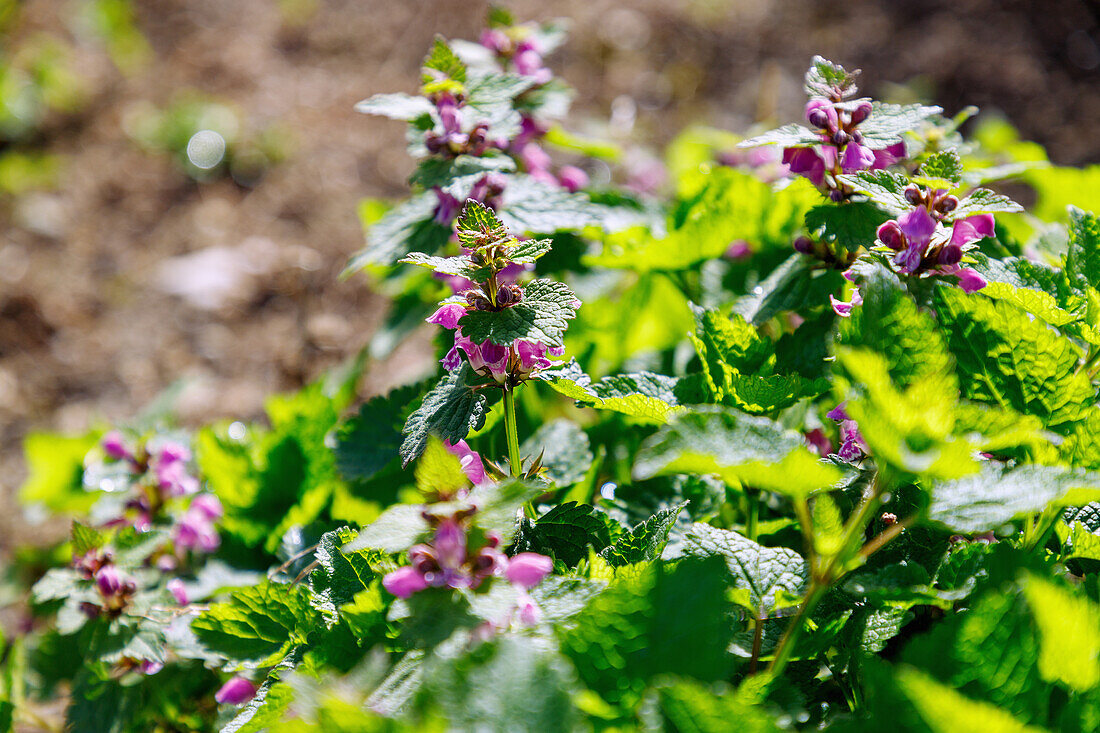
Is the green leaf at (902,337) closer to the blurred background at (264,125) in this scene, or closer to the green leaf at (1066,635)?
the green leaf at (1066,635)

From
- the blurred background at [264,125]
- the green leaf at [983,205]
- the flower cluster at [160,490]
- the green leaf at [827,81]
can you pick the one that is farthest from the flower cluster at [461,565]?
the blurred background at [264,125]

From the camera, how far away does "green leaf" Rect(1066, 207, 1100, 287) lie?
3.51 ft

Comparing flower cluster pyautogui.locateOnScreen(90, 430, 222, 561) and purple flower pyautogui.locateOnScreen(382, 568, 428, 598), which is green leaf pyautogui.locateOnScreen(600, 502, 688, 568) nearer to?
purple flower pyautogui.locateOnScreen(382, 568, 428, 598)

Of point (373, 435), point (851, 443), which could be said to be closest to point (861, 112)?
point (851, 443)

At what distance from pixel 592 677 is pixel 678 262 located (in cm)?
87

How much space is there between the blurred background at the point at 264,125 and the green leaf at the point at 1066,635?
1955 millimetres

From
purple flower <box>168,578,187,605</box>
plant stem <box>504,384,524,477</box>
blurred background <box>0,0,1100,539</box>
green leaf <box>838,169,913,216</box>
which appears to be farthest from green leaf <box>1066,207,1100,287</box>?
blurred background <box>0,0,1100,539</box>

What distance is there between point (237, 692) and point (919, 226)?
3.71 feet

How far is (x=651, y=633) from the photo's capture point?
79 centimetres

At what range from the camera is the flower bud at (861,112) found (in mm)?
1108

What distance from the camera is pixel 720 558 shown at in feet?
2.74

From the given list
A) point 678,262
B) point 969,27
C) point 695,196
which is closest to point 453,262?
point 678,262

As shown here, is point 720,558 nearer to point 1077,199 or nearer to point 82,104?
point 1077,199

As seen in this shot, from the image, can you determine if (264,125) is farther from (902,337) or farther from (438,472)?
(902,337)
